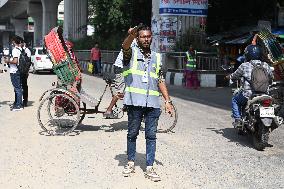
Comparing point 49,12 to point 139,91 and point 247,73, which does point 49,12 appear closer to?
point 247,73

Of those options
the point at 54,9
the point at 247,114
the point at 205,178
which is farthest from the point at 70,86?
the point at 54,9

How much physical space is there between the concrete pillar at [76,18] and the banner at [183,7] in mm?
21193

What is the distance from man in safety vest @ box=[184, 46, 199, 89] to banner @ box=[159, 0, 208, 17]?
3997 millimetres

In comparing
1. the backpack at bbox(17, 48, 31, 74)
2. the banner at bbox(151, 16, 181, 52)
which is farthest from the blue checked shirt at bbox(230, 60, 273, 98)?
the banner at bbox(151, 16, 181, 52)

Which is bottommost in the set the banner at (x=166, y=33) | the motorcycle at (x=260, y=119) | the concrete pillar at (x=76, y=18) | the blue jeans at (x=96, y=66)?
the motorcycle at (x=260, y=119)

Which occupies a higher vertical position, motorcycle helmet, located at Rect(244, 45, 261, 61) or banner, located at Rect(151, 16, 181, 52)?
banner, located at Rect(151, 16, 181, 52)

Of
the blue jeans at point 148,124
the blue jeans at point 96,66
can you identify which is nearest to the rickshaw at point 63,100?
the blue jeans at point 148,124

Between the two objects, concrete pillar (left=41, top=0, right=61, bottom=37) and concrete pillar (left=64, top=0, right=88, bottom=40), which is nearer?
concrete pillar (left=64, top=0, right=88, bottom=40)

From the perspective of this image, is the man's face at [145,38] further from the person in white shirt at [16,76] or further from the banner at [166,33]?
the banner at [166,33]

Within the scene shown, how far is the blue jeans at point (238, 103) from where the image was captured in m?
8.21

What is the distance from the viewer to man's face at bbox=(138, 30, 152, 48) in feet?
18.6

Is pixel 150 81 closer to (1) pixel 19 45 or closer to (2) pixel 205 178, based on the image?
(2) pixel 205 178

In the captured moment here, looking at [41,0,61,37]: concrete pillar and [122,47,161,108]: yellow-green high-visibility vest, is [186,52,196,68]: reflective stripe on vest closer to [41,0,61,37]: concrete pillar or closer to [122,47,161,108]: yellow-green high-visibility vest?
[122,47,161,108]: yellow-green high-visibility vest

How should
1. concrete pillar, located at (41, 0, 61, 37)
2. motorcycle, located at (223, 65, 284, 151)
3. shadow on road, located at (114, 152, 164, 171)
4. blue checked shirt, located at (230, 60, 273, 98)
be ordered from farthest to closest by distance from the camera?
concrete pillar, located at (41, 0, 61, 37)
blue checked shirt, located at (230, 60, 273, 98)
motorcycle, located at (223, 65, 284, 151)
shadow on road, located at (114, 152, 164, 171)
